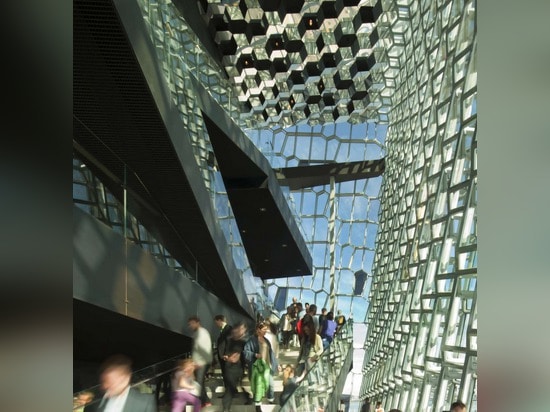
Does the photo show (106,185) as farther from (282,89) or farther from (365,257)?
(365,257)

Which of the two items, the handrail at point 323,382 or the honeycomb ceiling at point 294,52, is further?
the honeycomb ceiling at point 294,52

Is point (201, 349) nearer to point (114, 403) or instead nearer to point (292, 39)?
point (114, 403)

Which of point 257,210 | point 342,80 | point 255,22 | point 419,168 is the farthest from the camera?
point 342,80

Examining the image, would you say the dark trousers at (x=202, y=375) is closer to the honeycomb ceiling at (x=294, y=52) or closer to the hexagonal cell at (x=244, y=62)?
the honeycomb ceiling at (x=294, y=52)

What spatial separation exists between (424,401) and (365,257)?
24.6 metres

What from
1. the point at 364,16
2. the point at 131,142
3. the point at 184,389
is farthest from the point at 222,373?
the point at 364,16

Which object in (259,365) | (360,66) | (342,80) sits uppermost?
(360,66)

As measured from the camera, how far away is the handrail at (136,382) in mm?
5613

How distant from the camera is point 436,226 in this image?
10625 millimetres

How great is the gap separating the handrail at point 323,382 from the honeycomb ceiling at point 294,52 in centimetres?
754

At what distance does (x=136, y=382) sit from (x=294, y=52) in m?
14.0

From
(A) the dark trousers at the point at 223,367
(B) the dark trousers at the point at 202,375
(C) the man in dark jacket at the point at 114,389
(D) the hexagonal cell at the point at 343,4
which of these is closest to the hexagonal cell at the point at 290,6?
(D) the hexagonal cell at the point at 343,4
